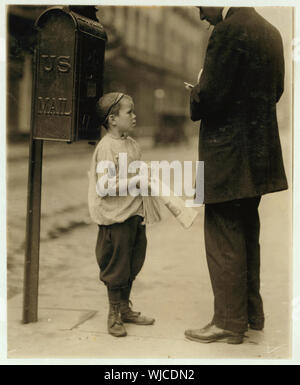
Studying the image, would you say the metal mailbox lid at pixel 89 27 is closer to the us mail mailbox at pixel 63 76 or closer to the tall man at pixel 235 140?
the us mail mailbox at pixel 63 76

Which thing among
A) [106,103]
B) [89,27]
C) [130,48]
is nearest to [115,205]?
[106,103]

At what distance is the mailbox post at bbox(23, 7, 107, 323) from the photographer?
12.2 ft

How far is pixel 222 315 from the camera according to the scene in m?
3.65

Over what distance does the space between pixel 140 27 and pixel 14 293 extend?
2.69 meters

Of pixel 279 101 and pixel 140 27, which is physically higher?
pixel 140 27

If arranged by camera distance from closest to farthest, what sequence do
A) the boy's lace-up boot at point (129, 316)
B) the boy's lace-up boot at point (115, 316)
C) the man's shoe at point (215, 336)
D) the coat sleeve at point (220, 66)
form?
the coat sleeve at point (220, 66) → the man's shoe at point (215, 336) → the boy's lace-up boot at point (115, 316) → the boy's lace-up boot at point (129, 316)

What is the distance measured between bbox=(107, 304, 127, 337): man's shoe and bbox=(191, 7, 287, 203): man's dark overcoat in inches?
36.7

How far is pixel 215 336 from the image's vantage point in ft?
12.1

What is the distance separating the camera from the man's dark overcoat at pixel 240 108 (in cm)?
339

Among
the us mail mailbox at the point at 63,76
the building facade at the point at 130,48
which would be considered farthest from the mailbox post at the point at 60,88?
the building facade at the point at 130,48

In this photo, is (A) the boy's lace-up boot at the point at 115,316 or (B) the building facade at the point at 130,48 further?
(B) the building facade at the point at 130,48

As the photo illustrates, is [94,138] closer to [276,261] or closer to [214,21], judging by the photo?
[214,21]
